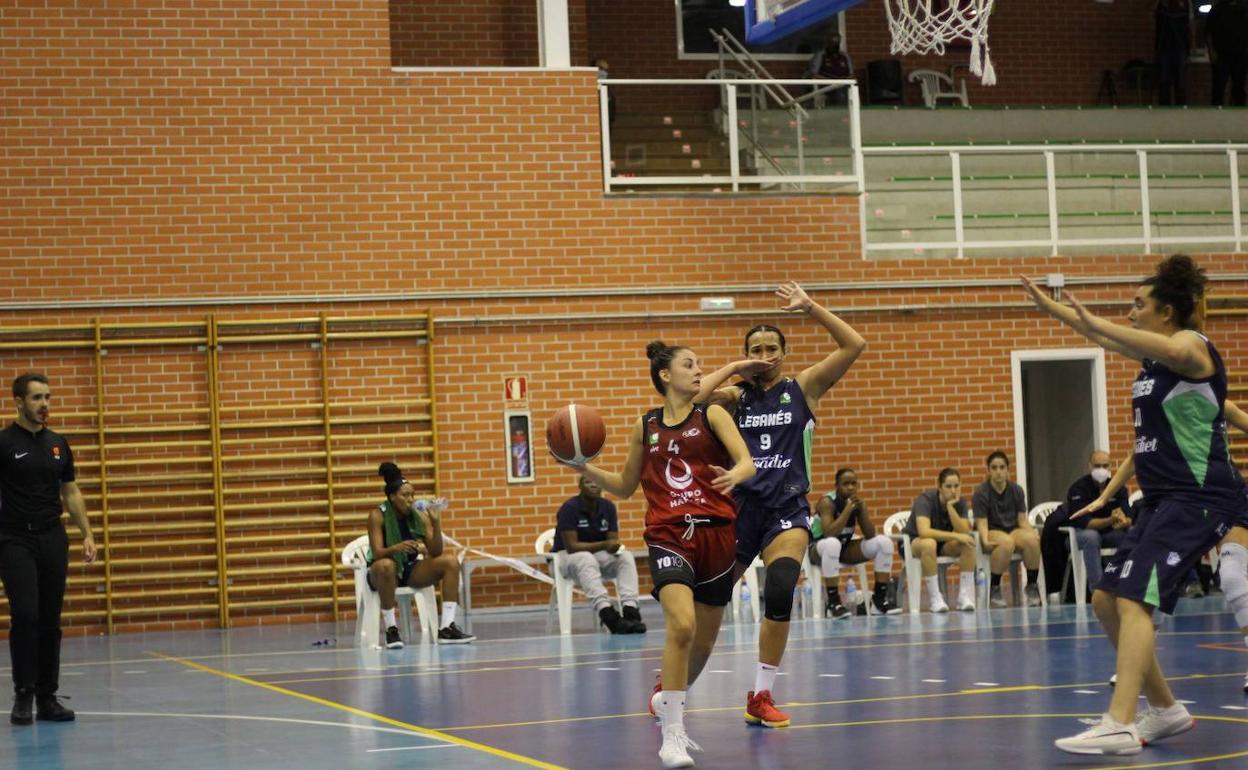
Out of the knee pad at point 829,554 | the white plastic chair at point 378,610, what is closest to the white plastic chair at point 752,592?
the knee pad at point 829,554

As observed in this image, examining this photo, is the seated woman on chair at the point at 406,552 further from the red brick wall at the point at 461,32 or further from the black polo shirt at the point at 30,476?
the red brick wall at the point at 461,32

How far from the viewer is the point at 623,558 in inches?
535

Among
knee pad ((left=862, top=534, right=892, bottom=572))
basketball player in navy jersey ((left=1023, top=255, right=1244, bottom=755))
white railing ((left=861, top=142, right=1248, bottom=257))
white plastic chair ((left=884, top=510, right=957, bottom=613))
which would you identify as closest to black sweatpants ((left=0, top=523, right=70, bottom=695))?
basketball player in navy jersey ((left=1023, top=255, right=1244, bottom=755))

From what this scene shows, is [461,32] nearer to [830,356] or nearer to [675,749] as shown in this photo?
[830,356]

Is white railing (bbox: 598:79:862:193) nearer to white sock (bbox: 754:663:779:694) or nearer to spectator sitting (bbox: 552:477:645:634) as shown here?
spectator sitting (bbox: 552:477:645:634)

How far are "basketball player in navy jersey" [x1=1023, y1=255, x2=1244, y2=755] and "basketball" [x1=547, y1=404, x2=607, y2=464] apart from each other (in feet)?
6.15

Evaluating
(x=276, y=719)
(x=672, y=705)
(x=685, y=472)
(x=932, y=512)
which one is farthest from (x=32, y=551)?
(x=932, y=512)

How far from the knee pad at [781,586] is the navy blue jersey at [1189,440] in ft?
5.22

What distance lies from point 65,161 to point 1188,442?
37.9 feet

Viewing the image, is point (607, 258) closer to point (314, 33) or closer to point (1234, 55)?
point (314, 33)

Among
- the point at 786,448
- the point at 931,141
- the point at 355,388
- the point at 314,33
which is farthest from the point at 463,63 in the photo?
the point at 786,448

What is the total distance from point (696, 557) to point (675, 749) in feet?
2.72

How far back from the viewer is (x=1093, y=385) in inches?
683

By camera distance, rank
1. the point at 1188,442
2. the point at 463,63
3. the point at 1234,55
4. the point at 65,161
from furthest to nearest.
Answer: the point at 1234,55 → the point at 463,63 → the point at 65,161 → the point at 1188,442
